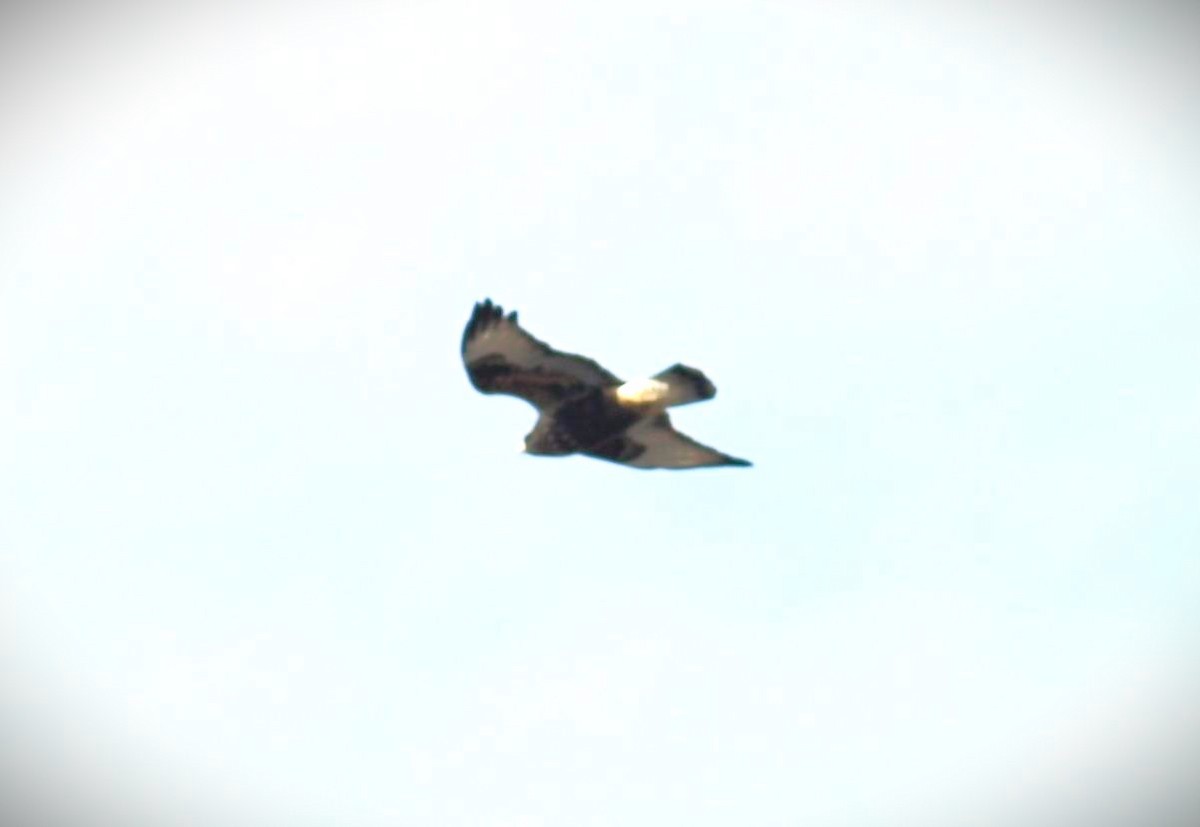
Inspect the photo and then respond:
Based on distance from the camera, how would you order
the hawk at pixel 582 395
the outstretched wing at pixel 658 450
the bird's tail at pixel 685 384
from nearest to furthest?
the bird's tail at pixel 685 384 → the hawk at pixel 582 395 → the outstretched wing at pixel 658 450

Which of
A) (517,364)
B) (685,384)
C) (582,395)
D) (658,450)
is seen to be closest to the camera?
(685,384)

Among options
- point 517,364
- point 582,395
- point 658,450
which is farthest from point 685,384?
point 517,364

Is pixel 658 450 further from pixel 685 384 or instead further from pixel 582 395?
pixel 685 384

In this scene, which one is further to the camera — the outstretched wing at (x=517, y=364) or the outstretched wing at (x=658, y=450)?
the outstretched wing at (x=658, y=450)

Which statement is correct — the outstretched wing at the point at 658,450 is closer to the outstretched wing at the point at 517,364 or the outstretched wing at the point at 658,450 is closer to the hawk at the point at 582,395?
the hawk at the point at 582,395

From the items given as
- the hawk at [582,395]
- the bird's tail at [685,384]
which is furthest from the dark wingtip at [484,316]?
the bird's tail at [685,384]

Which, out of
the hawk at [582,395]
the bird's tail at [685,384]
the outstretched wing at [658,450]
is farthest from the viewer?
the outstretched wing at [658,450]

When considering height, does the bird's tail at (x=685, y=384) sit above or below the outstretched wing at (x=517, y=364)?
below
